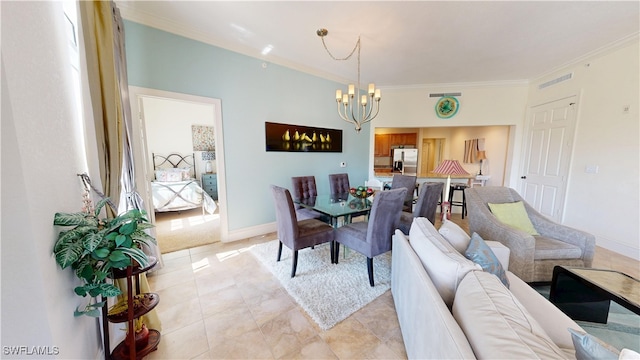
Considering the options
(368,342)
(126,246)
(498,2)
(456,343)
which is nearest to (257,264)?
(368,342)

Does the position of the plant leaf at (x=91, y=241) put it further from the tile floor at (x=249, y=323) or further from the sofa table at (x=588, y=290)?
Answer: the sofa table at (x=588, y=290)

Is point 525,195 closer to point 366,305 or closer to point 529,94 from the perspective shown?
point 529,94

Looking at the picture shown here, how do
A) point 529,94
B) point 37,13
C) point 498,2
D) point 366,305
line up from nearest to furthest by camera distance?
point 37,13
point 366,305
point 498,2
point 529,94

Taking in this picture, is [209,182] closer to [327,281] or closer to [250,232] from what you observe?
[250,232]

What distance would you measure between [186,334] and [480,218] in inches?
111

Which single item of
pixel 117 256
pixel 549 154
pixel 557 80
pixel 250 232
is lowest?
pixel 250 232

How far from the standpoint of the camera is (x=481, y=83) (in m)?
4.35

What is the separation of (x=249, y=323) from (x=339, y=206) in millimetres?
1477

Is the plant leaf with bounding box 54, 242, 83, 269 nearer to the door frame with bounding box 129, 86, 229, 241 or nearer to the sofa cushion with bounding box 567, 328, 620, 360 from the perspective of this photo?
the door frame with bounding box 129, 86, 229, 241

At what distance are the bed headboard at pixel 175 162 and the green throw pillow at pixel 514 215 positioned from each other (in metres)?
5.99

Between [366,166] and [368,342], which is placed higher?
[366,166]

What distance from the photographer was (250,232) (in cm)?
335

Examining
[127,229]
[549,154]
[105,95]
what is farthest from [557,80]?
[105,95]

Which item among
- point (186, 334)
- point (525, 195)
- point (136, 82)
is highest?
point (136, 82)
